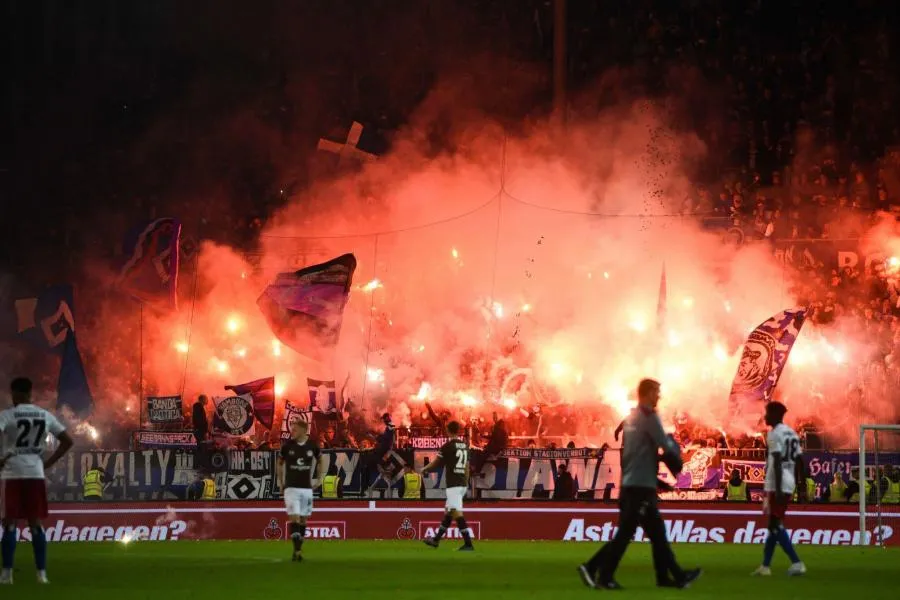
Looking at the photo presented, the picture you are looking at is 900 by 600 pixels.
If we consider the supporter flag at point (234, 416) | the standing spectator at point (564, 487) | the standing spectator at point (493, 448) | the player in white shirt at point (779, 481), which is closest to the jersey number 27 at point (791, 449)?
the player in white shirt at point (779, 481)

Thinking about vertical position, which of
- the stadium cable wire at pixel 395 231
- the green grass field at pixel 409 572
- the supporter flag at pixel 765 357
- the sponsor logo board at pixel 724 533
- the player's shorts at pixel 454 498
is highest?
the stadium cable wire at pixel 395 231

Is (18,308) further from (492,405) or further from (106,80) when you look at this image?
(492,405)

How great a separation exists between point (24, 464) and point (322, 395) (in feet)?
70.8

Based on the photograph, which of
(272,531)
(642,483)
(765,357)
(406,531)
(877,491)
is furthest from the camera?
(765,357)

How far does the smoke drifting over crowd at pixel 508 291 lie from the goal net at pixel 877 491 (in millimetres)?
7763

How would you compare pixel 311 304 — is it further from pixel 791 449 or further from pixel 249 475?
pixel 791 449

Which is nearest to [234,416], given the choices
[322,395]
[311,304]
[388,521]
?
[311,304]

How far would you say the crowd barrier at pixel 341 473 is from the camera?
85.4ft

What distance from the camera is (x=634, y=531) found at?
1138 cm

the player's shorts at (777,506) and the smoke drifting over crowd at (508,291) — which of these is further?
the smoke drifting over crowd at (508,291)

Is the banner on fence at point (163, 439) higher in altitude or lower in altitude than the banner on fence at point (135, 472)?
higher

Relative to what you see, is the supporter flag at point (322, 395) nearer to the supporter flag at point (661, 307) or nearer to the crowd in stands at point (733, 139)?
the crowd in stands at point (733, 139)

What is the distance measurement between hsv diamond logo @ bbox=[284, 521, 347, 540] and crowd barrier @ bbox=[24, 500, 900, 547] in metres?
0.02

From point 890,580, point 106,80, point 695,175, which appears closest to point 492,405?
point 695,175
